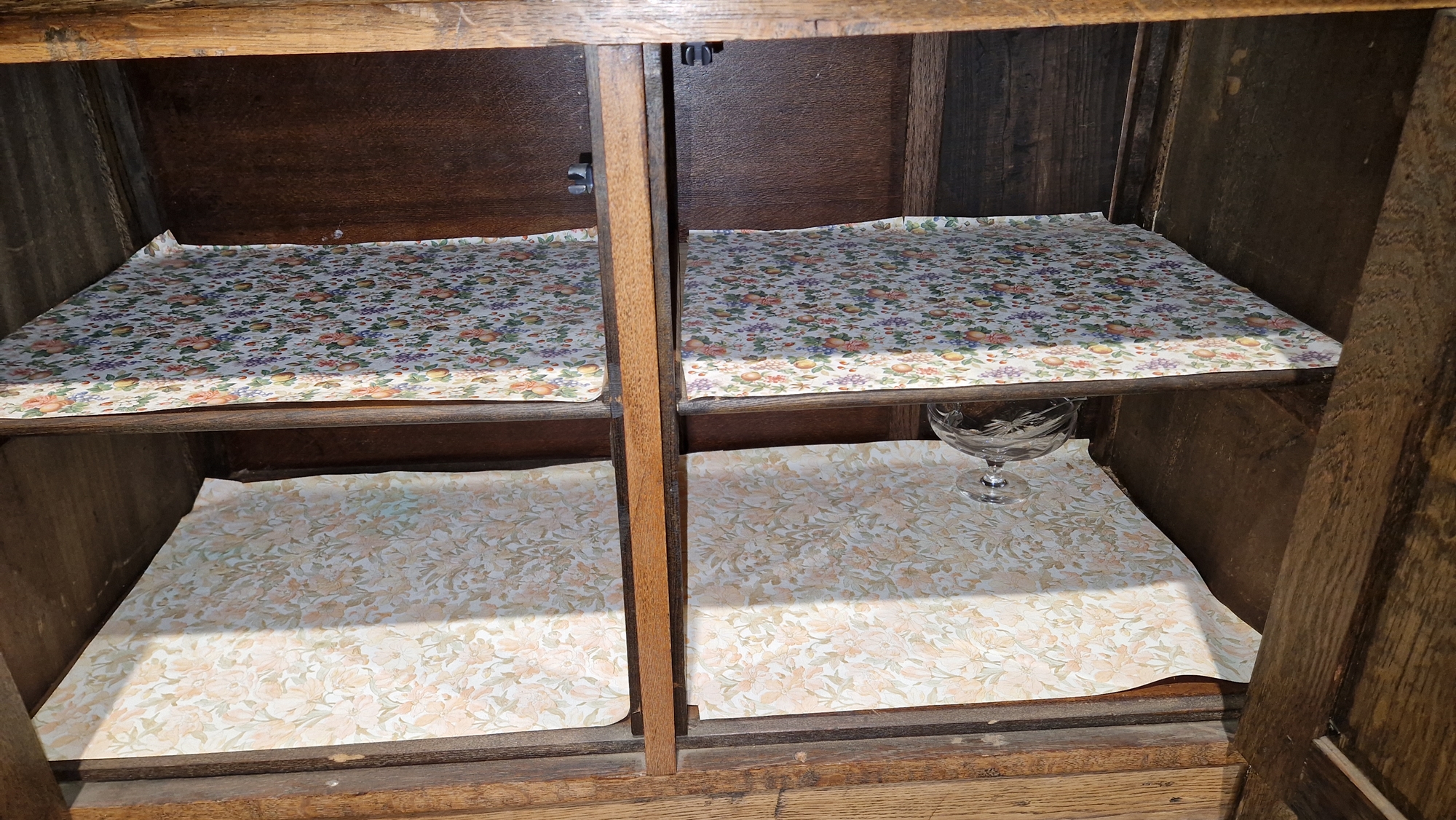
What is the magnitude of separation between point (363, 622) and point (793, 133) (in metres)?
0.99

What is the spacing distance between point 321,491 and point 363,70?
73 cm

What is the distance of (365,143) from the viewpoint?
151cm

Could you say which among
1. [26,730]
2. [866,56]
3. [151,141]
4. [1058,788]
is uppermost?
Result: [866,56]

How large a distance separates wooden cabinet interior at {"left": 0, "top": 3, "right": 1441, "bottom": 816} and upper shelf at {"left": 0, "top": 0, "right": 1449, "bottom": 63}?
10.7 inches

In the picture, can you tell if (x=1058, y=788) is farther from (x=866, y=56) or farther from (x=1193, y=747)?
(x=866, y=56)

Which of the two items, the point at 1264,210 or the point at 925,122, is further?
the point at 925,122

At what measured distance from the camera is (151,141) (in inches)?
58.5

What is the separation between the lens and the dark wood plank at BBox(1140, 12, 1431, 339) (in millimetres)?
1125

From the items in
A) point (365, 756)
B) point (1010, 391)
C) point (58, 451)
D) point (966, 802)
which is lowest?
point (966, 802)

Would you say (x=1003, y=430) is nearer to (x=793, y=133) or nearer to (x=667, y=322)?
(x=793, y=133)

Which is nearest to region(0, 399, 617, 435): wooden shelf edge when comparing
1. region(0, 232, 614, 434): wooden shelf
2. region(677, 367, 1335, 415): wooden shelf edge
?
region(0, 232, 614, 434): wooden shelf

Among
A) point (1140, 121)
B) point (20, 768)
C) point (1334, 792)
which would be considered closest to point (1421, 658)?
point (1334, 792)

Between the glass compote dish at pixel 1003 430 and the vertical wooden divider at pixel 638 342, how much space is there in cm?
77

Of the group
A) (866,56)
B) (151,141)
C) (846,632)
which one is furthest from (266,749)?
(866,56)
